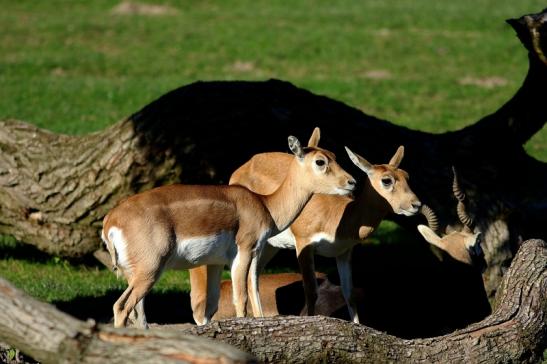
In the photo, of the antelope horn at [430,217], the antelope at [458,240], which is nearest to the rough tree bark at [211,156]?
the antelope at [458,240]

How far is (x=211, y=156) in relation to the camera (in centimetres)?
1152

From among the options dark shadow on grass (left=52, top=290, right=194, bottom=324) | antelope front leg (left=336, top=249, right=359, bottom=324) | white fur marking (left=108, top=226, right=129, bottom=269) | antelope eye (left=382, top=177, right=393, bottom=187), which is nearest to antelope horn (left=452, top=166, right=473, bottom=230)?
antelope eye (left=382, top=177, right=393, bottom=187)

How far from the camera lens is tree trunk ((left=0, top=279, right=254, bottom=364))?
6109mm

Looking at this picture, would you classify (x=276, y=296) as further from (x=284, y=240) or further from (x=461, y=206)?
(x=461, y=206)

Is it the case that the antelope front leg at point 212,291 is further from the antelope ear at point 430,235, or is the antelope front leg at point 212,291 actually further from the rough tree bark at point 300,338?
the rough tree bark at point 300,338

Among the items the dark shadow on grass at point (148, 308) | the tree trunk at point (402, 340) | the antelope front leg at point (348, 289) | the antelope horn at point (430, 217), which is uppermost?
the tree trunk at point (402, 340)

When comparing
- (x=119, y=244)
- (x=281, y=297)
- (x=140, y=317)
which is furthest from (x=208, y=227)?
(x=281, y=297)

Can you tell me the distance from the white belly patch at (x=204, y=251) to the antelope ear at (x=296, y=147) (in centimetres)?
88

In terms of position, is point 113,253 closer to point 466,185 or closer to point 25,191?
point 25,191

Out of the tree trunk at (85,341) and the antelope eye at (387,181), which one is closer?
the tree trunk at (85,341)

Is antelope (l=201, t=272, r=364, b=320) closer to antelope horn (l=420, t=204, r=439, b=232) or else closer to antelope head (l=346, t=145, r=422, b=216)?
antelope horn (l=420, t=204, r=439, b=232)

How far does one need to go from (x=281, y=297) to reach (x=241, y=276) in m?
1.56

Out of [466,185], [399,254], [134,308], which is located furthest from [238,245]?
[399,254]

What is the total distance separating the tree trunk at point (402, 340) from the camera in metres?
7.54
